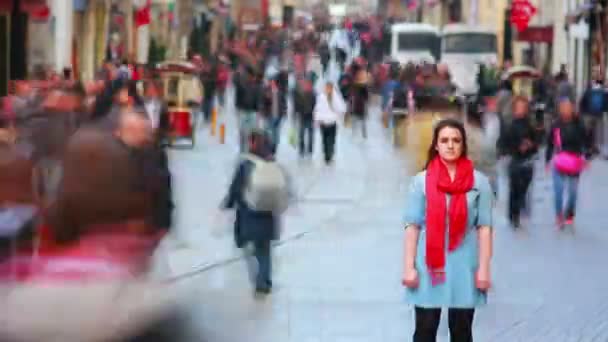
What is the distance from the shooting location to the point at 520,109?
20922 mm

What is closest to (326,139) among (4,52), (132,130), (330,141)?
(330,141)

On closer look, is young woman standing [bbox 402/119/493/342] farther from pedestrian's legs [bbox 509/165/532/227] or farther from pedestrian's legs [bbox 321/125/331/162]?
pedestrian's legs [bbox 321/125/331/162]

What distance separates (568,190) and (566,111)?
878mm

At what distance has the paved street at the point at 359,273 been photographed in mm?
13016

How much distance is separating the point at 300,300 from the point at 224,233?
462 centimetres

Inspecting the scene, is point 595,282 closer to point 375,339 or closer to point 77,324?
point 375,339

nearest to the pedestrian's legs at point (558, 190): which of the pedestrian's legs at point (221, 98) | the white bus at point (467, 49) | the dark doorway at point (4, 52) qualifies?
the dark doorway at point (4, 52)

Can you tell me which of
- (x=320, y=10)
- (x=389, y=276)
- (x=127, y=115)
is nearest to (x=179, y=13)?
(x=389, y=276)

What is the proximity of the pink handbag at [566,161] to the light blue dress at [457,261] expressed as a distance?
11446 millimetres

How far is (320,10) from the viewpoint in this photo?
169m

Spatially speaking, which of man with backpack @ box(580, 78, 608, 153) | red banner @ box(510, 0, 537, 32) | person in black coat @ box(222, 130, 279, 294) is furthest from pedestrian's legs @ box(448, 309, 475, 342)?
red banner @ box(510, 0, 537, 32)

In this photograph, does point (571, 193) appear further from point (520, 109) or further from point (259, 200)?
point (259, 200)

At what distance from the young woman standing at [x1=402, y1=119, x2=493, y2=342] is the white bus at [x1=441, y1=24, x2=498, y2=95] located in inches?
1921

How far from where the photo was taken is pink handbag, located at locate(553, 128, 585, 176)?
20.5 m
